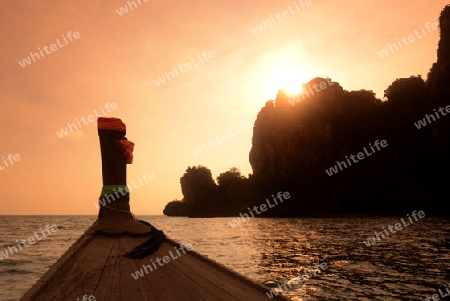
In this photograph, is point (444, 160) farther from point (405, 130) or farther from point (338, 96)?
point (338, 96)

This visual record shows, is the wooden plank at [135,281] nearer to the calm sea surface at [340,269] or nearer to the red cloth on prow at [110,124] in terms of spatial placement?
the red cloth on prow at [110,124]

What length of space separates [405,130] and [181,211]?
132355 mm

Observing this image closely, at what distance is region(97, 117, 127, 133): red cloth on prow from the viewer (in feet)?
25.2

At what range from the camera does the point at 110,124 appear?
7.74 metres

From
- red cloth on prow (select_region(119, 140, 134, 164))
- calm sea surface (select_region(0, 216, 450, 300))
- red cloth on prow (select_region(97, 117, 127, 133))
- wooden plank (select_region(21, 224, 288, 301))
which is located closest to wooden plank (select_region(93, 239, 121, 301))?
wooden plank (select_region(21, 224, 288, 301))

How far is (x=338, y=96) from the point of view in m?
119

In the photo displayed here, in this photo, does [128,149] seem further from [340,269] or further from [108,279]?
[340,269]

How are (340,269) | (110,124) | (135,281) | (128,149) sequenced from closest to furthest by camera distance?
(135,281) < (110,124) < (128,149) < (340,269)

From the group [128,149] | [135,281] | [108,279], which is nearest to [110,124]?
[128,149]

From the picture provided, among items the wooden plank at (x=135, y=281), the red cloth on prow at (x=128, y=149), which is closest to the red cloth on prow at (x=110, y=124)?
the red cloth on prow at (x=128, y=149)

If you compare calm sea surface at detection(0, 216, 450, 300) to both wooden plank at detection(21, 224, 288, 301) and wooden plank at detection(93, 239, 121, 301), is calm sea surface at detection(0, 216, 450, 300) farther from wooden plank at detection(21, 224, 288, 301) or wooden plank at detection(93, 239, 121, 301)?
wooden plank at detection(93, 239, 121, 301)

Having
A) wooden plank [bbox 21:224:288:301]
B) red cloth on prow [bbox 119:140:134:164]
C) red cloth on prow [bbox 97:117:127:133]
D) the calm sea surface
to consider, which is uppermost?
red cloth on prow [bbox 97:117:127:133]

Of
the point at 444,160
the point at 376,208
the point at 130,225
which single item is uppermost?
the point at 130,225

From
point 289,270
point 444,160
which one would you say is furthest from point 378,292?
point 444,160
